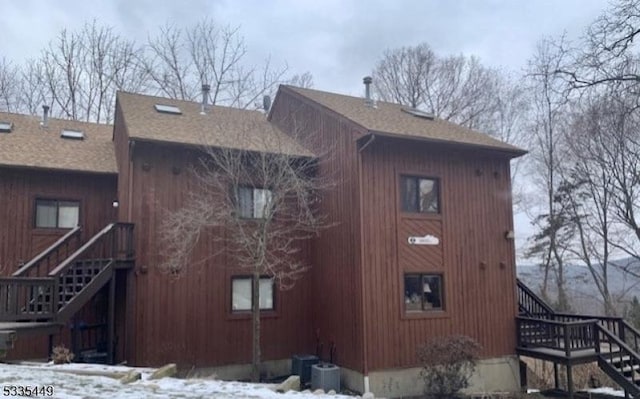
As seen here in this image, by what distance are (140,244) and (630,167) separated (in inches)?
731

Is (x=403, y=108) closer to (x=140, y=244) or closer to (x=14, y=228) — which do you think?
(x=140, y=244)

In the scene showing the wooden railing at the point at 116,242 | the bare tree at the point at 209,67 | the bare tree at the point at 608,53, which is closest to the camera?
the bare tree at the point at 608,53

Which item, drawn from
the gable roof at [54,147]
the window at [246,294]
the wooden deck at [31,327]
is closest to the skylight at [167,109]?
the gable roof at [54,147]

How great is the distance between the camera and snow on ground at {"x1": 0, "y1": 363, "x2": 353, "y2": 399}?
6.38 metres

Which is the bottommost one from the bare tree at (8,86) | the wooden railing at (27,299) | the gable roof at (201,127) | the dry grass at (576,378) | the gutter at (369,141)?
the dry grass at (576,378)

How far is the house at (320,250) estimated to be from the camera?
11.1 metres

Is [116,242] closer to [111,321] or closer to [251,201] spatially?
[111,321]

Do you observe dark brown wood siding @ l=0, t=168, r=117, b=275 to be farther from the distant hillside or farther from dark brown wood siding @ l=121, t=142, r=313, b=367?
the distant hillside

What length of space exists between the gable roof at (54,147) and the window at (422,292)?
759 cm

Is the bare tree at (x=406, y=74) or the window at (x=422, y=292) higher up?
the bare tree at (x=406, y=74)

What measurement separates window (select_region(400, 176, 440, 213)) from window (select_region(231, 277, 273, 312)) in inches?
149

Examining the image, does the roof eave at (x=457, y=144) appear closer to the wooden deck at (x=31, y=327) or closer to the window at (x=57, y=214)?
the wooden deck at (x=31, y=327)

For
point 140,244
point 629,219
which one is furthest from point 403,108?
point 629,219

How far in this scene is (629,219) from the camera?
20719 millimetres
